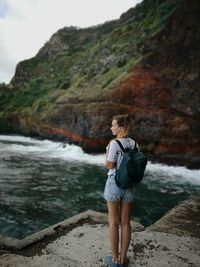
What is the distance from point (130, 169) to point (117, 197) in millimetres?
502

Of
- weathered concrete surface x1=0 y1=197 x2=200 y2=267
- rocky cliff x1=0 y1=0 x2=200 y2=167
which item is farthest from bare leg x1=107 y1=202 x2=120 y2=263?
rocky cliff x1=0 y1=0 x2=200 y2=167

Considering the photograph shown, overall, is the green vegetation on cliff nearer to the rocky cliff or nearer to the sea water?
the rocky cliff

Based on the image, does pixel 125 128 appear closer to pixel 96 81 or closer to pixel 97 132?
pixel 97 132

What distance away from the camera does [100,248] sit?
19.7ft

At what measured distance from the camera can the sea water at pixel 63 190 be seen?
1201 centimetres

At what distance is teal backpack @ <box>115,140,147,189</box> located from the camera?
192 inches

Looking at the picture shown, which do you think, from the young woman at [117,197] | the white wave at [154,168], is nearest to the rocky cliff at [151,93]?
the white wave at [154,168]

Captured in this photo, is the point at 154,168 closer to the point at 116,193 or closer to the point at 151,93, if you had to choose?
the point at 151,93

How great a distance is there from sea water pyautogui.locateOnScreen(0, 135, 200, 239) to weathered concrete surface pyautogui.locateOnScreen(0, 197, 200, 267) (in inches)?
154

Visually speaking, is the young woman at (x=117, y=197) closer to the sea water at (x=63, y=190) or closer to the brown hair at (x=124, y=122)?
the brown hair at (x=124, y=122)

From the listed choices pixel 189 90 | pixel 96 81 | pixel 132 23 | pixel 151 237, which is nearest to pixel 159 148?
pixel 189 90

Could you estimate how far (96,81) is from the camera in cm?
3650

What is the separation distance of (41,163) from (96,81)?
1514 cm

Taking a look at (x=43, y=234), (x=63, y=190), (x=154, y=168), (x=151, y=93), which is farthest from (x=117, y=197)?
(x=151, y=93)
